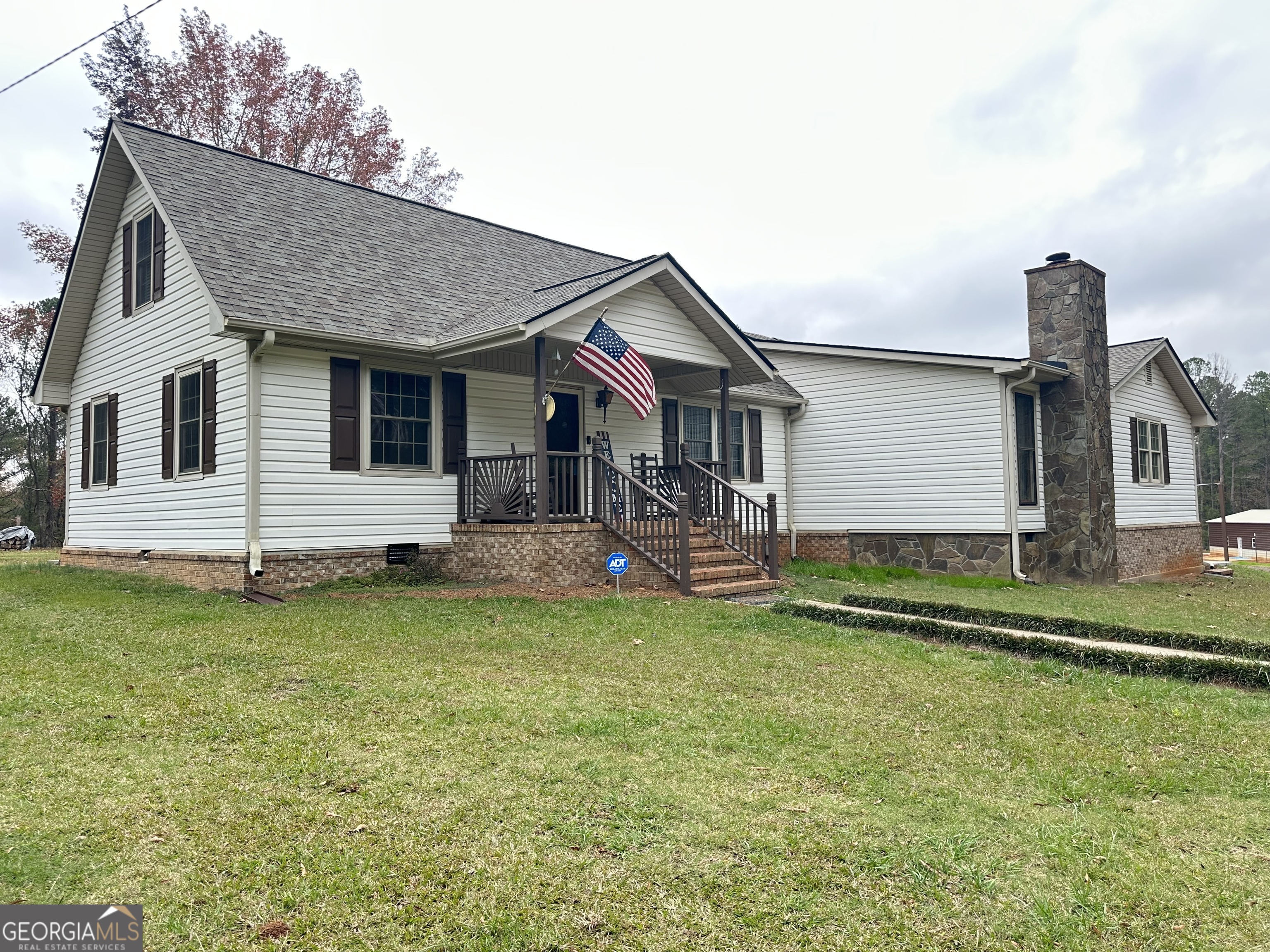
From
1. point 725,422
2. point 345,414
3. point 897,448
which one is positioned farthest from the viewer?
point 897,448

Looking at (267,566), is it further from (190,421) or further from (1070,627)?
(1070,627)

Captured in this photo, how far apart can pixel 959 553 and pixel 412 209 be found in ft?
39.2

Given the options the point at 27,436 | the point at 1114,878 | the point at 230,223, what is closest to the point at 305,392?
the point at 230,223

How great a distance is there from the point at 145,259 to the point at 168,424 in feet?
9.37

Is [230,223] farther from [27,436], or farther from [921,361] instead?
[27,436]

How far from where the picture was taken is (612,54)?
12.6m

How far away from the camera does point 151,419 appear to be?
42.2 feet

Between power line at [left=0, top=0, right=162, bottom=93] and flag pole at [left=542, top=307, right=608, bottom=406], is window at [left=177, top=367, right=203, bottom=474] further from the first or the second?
flag pole at [left=542, top=307, right=608, bottom=406]

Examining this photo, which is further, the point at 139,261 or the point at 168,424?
the point at 139,261

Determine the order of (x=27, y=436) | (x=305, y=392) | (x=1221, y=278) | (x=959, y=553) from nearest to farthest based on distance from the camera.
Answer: (x=305, y=392)
(x=959, y=553)
(x=27, y=436)
(x=1221, y=278)

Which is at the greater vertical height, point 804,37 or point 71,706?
point 804,37

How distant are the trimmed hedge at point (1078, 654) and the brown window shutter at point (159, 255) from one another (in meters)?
10.6

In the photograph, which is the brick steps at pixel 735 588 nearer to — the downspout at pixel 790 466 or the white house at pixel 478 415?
the white house at pixel 478 415

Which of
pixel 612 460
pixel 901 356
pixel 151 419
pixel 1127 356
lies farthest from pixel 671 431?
pixel 1127 356
